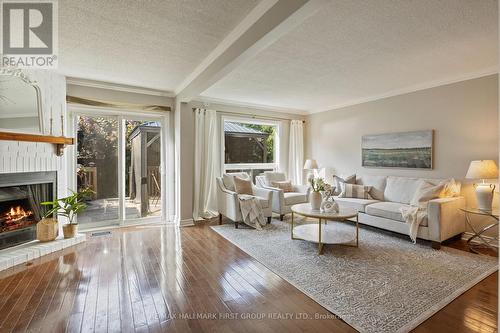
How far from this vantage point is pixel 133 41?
269 cm

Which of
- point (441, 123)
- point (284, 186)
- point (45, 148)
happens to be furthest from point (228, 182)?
point (441, 123)

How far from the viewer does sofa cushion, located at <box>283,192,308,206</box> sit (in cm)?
488

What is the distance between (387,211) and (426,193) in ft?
1.93

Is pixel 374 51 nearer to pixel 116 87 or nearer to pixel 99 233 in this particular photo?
pixel 116 87

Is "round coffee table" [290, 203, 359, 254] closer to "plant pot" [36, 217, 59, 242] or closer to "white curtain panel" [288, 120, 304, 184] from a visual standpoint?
"white curtain panel" [288, 120, 304, 184]

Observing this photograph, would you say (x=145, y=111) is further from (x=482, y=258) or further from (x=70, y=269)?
(x=482, y=258)

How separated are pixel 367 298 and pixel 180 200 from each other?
133 inches

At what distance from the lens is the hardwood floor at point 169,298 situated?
6.06ft

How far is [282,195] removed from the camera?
4.79 meters

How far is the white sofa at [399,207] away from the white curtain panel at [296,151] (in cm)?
163

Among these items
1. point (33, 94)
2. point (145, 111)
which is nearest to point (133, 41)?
point (33, 94)

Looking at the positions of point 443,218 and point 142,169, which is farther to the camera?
point 142,169

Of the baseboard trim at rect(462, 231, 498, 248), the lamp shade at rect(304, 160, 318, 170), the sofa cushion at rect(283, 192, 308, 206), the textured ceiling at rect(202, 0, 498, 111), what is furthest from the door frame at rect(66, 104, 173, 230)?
the baseboard trim at rect(462, 231, 498, 248)

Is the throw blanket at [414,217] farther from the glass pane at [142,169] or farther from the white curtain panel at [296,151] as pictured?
the glass pane at [142,169]
